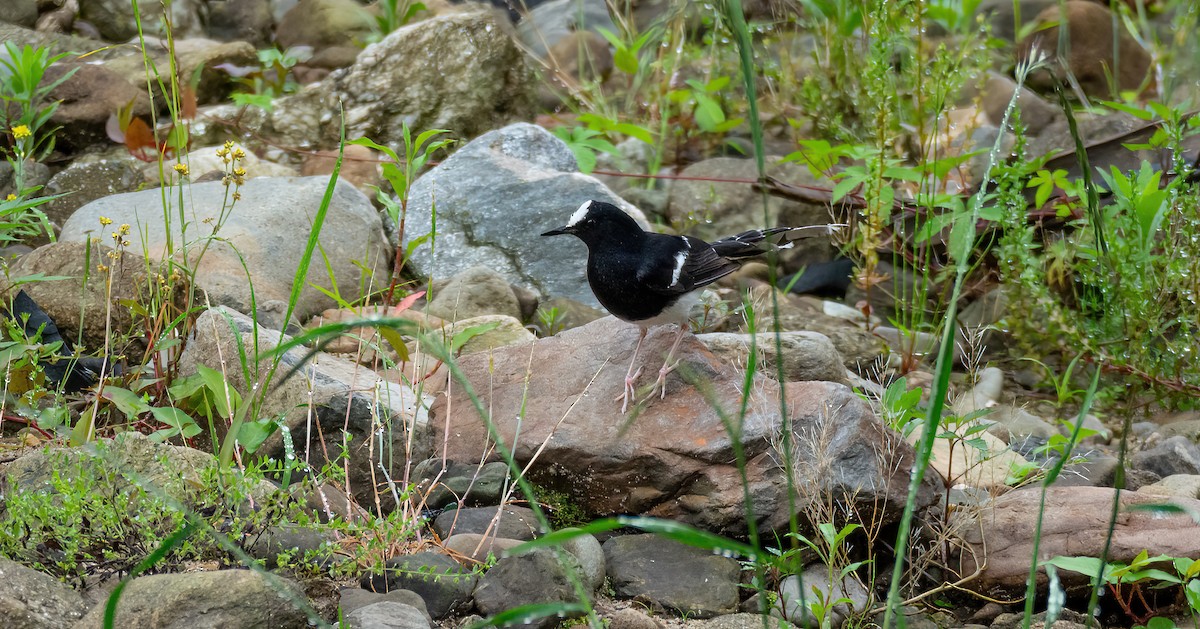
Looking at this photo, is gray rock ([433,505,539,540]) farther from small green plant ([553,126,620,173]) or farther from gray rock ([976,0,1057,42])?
gray rock ([976,0,1057,42])

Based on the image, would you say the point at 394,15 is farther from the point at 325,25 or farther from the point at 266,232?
the point at 266,232

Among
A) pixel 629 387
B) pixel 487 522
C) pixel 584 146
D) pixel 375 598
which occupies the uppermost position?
pixel 584 146

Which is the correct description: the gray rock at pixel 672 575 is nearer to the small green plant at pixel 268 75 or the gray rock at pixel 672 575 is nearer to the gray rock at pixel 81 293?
the gray rock at pixel 81 293

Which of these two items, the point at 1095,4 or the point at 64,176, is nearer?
the point at 64,176

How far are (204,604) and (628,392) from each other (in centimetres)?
176

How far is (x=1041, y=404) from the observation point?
5.55 m

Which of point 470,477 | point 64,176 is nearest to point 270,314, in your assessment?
point 470,477

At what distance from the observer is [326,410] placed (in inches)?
148

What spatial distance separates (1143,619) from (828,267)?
352 centimetres

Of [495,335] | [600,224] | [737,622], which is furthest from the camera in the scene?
[495,335]

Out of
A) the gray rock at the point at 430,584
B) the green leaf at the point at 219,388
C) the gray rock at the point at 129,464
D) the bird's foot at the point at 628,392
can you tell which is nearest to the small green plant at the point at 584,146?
the bird's foot at the point at 628,392

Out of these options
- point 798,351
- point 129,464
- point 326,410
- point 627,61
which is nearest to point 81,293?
point 326,410

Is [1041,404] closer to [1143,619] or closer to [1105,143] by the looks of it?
[1105,143]

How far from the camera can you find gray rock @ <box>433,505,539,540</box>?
3.45 metres
